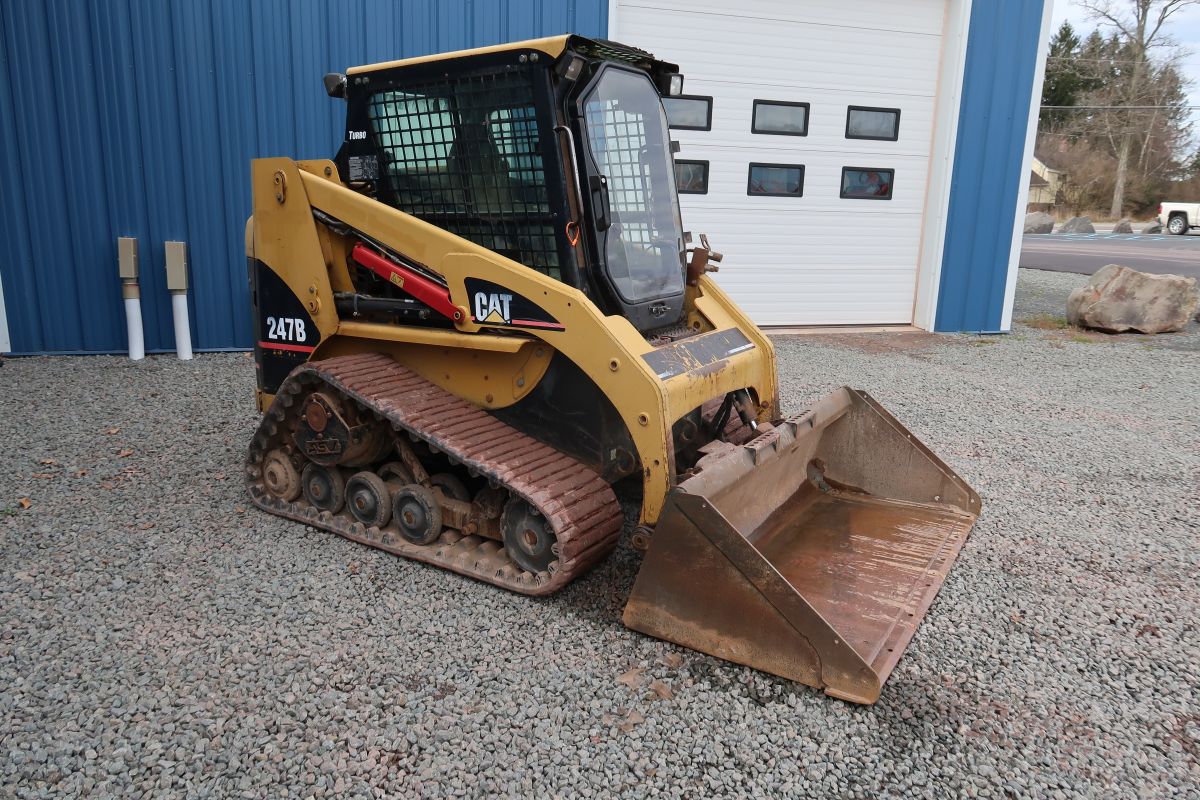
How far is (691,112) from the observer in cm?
936

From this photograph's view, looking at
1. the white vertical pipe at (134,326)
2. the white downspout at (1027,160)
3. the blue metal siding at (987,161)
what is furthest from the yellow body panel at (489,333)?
the white downspout at (1027,160)

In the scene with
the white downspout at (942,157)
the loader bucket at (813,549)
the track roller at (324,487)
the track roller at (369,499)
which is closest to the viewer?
the loader bucket at (813,549)

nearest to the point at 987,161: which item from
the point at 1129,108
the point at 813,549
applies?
the point at 813,549

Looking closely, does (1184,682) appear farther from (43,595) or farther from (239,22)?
(239,22)

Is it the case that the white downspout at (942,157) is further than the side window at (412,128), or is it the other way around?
the white downspout at (942,157)

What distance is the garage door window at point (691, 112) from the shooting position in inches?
367

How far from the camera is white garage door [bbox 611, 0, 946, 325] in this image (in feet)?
30.7

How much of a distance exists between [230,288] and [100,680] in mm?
5921

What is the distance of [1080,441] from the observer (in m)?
6.16

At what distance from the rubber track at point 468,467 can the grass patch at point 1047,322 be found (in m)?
9.49

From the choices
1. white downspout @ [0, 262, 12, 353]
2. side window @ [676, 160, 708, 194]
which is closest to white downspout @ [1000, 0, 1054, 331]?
side window @ [676, 160, 708, 194]

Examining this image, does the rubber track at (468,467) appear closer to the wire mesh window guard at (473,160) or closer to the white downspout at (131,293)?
the wire mesh window guard at (473,160)

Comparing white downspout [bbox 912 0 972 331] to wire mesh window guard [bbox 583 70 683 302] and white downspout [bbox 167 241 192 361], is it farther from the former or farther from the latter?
white downspout [bbox 167 241 192 361]

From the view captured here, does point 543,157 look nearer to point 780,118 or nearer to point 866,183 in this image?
point 780,118
